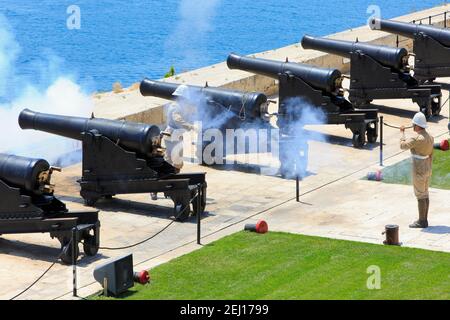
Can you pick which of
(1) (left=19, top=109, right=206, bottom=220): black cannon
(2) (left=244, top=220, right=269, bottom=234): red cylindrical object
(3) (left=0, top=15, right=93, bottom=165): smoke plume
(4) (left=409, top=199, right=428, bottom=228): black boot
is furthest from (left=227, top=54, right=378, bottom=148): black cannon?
(2) (left=244, top=220, right=269, bottom=234): red cylindrical object

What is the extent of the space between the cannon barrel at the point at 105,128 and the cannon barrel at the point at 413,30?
11.1 m

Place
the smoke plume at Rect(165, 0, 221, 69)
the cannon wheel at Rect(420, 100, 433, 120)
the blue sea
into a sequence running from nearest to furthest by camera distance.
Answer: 1. the cannon wheel at Rect(420, 100, 433, 120)
2. the blue sea
3. the smoke plume at Rect(165, 0, 221, 69)

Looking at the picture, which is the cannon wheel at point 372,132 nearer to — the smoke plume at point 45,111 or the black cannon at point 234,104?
the black cannon at point 234,104

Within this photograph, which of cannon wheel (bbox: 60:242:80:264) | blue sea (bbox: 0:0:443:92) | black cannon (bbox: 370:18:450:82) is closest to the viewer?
cannon wheel (bbox: 60:242:80:264)

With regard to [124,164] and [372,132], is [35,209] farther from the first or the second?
[372,132]

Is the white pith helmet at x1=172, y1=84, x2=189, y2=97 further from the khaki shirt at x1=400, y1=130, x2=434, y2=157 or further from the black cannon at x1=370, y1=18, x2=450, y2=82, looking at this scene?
the black cannon at x1=370, y1=18, x2=450, y2=82

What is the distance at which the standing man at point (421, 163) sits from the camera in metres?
20.4

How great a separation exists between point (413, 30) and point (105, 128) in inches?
459

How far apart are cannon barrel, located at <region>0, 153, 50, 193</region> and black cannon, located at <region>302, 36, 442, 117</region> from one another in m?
10.8

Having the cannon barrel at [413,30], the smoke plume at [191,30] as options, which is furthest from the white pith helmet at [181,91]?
the smoke plume at [191,30]

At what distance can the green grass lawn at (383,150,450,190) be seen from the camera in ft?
77.0

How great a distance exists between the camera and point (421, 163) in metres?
20.4
